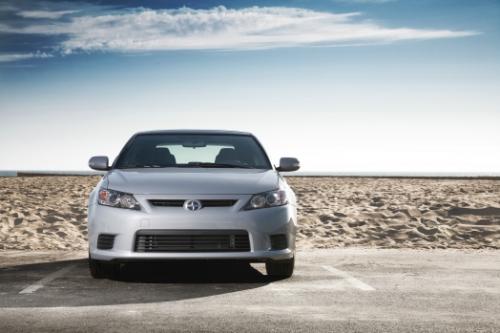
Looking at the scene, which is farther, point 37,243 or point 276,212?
point 37,243

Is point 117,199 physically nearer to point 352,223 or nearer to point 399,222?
point 352,223

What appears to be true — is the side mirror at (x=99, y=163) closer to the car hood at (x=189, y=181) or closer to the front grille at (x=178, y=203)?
the car hood at (x=189, y=181)

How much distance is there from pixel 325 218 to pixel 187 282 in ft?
27.5

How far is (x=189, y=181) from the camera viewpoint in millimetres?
7441

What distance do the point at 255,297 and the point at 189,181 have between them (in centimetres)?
140

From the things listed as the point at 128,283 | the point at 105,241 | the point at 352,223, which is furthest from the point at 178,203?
the point at 352,223

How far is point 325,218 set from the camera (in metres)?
16.0

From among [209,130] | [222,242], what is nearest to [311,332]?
[222,242]

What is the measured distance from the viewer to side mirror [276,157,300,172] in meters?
8.69

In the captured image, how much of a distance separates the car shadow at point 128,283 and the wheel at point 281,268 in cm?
13

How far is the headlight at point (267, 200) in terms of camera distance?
7.35 metres

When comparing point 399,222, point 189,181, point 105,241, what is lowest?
point 399,222

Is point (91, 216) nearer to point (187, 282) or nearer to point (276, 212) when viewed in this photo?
point (187, 282)

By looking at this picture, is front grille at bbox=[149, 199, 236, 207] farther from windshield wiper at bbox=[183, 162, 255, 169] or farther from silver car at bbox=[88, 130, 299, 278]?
windshield wiper at bbox=[183, 162, 255, 169]
